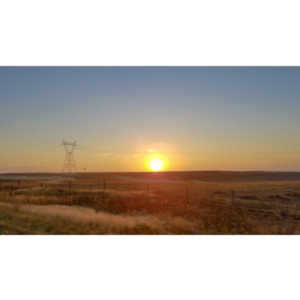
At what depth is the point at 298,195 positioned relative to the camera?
24.5 metres

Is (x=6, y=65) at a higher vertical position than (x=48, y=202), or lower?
higher

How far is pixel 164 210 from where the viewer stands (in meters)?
13.0

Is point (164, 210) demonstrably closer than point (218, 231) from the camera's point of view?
No

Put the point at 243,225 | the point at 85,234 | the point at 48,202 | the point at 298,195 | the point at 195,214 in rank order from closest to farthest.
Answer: the point at 85,234
the point at 243,225
the point at 195,214
the point at 48,202
the point at 298,195

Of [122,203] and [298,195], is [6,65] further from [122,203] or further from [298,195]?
[298,195]

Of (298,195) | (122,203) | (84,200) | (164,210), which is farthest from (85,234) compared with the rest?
(298,195)

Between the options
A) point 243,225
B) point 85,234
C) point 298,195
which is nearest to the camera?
point 85,234

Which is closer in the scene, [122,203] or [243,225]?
[243,225]

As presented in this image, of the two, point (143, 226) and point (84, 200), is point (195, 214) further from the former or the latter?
point (84, 200)

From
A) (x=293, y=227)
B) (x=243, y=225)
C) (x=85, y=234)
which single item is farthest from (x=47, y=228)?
(x=293, y=227)

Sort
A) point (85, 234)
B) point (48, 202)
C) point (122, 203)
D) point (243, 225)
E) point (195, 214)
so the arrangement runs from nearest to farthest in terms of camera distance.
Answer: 1. point (85, 234)
2. point (243, 225)
3. point (195, 214)
4. point (122, 203)
5. point (48, 202)

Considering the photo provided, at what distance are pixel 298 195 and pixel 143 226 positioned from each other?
1974cm

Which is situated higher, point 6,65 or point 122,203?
point 6,65

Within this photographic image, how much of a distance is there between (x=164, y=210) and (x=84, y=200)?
6385mm
